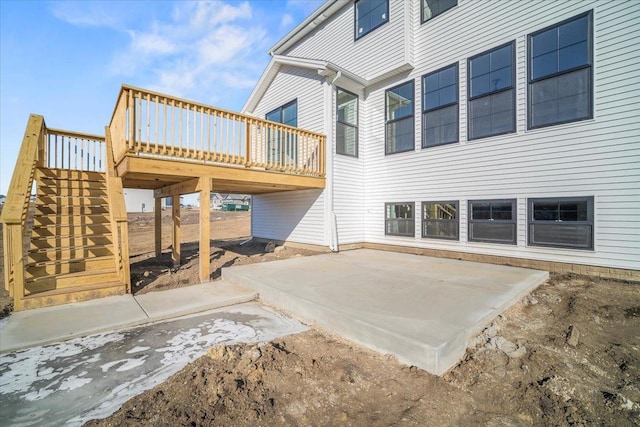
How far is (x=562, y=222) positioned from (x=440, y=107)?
3712mm

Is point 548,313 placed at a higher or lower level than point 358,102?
lower

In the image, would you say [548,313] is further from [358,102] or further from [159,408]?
[358,102]

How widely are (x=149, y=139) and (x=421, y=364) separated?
5.37 m

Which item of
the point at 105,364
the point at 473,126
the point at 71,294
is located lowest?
the point at 105,364

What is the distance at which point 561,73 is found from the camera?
543cm

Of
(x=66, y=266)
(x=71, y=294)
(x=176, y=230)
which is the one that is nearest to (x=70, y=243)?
(x=66, y=266)

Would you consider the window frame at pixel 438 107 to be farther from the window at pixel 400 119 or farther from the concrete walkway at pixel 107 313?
the concrete walkway at pixel 107 313

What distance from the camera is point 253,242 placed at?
10469 mm

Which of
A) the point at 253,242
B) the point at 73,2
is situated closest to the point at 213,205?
the point at 253,242

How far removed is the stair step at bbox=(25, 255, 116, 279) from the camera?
458 centimetres

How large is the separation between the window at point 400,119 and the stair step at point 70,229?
23.8 feet

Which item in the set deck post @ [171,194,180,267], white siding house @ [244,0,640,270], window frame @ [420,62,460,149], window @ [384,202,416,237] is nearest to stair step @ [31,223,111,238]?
deck post @ [171,194,180,267]

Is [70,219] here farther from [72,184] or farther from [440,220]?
[440,220]

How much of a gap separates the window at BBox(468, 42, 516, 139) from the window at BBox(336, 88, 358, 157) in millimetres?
3192
